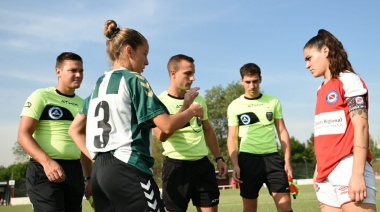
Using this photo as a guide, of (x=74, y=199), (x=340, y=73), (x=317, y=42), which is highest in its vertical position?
(x=317, y=42)

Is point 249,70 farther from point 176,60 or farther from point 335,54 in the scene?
point 335,54

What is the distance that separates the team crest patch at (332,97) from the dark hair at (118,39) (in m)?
1.86

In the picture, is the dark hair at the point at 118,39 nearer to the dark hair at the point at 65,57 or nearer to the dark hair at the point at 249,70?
the dark hair at the point at 65,57

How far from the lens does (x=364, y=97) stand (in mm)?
3898

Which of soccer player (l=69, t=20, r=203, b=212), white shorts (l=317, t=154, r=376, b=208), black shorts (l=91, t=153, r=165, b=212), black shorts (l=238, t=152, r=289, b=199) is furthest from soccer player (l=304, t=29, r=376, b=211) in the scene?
black shorts (l=238, t=152, r=289, b=199)

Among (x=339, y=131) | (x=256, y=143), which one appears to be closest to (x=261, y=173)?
(x=256, y=143)

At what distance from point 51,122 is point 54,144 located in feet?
0.97

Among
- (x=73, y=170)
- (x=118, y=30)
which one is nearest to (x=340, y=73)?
(x=118, y=30)

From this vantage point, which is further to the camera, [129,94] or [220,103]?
[220,103]

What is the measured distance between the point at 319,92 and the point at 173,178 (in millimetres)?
2713

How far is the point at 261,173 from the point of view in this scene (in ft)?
23.9

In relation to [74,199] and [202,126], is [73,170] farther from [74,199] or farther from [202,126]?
[202,126]

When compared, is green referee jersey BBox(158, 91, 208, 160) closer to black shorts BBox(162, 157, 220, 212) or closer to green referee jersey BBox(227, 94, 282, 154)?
black shorts BBox(162, 157, 220, 212)

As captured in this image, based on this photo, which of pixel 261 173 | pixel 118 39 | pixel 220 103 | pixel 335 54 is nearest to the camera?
pixel 118 39
